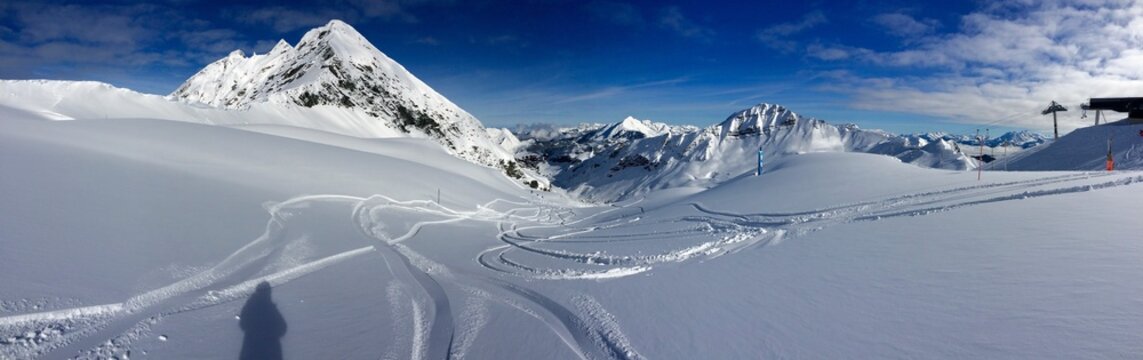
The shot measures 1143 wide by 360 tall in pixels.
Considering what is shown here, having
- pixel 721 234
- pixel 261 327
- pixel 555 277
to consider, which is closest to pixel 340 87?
pixel 721 234

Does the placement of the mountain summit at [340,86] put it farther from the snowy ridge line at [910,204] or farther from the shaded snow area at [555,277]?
the snowy ridge line at [910,204]

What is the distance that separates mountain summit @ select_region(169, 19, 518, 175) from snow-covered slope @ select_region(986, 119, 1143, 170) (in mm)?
136417

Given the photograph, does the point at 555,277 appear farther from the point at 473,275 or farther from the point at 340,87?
the point at 340,87

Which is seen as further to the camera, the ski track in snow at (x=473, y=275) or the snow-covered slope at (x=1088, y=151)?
the snow-covered slope at (x=1088, y=151)

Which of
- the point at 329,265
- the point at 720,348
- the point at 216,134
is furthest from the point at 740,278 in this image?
the point at 216,134

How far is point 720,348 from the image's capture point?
5.77m

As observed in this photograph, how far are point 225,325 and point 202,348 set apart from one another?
2.76ft

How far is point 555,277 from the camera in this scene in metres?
10.1

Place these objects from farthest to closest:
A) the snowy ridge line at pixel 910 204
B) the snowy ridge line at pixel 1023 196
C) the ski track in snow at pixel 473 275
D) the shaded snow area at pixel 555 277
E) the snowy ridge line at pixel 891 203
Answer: the snowy ridge line at pixel 891 203, the snowy ridge line at pixel 910 204, the snowy ridge line at pixel 1023 196, the ski track in snow at pixel 473 275, the shaded snow area at pixel 555 277

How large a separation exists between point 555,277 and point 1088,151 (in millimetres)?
53691

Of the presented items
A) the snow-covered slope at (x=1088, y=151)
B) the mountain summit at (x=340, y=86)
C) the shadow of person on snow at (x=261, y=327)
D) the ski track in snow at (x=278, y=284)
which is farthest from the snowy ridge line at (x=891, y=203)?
the mountain summit at (x=340, y=86)

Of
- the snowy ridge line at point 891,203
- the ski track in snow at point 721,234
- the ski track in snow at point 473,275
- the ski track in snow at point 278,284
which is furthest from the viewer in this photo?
the snowy ridge line at point 891,203

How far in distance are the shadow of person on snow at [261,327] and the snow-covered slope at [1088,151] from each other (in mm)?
51052

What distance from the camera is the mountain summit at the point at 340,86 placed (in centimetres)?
14525
